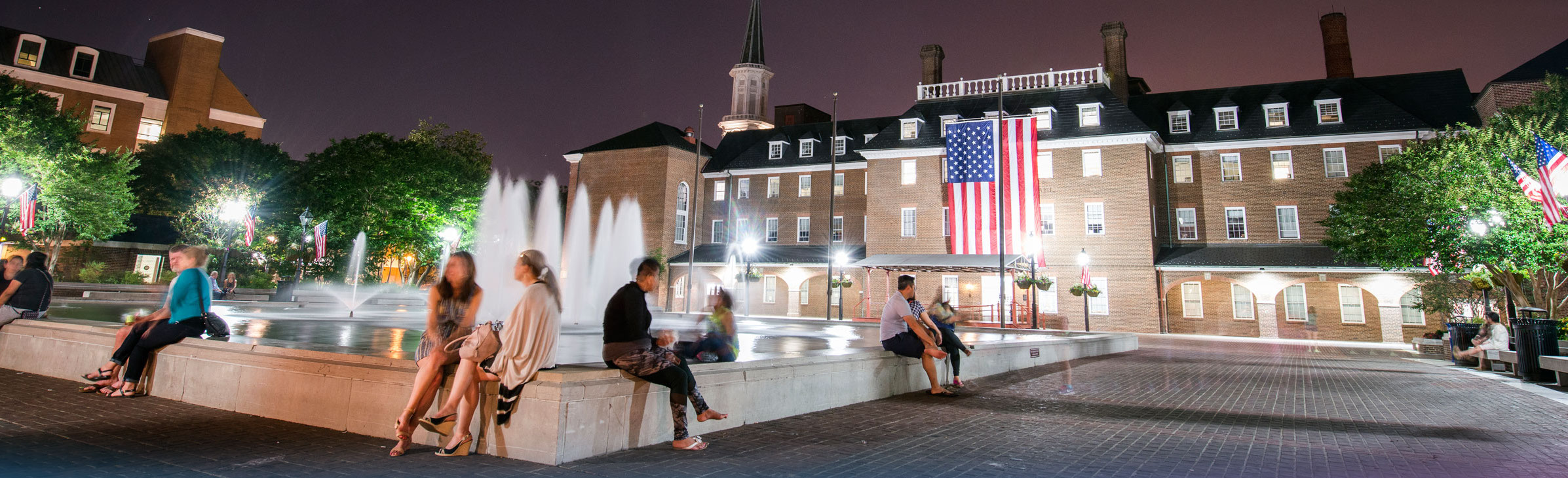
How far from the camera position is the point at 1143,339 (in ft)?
92.6

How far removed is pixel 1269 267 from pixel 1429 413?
86.4ft

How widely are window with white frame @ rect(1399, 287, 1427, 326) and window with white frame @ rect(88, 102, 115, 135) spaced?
2897 inches

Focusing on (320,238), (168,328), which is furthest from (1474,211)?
(320,238)

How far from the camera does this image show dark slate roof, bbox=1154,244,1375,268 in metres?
30.4

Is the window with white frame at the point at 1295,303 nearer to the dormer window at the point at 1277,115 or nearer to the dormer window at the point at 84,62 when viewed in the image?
the dormer window at the point at 1277,115

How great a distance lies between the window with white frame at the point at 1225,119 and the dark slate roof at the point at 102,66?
6776 cm

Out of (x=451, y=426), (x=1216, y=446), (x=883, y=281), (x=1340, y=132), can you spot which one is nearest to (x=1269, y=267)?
(x=1340, y=132)

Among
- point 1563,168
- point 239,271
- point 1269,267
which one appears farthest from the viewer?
point 239,271

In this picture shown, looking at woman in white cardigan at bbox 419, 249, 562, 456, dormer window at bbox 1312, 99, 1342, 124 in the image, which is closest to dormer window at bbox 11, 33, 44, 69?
woman in white cardigan at bbox 419, 249, 562, 456

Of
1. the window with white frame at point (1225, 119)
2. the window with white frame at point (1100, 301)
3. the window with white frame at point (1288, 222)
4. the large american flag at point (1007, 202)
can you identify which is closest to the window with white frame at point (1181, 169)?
the window with white frame at point (1225, 119)

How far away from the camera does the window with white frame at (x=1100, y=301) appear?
32781 millimetres

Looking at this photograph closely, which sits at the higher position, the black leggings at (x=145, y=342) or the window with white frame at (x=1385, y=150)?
the window with white frame at (x=1385, y=150)

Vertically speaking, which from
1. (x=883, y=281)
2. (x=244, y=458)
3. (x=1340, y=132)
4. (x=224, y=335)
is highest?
(x=1340, y=132)

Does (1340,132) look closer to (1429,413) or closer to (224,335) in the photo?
(1429,413)
